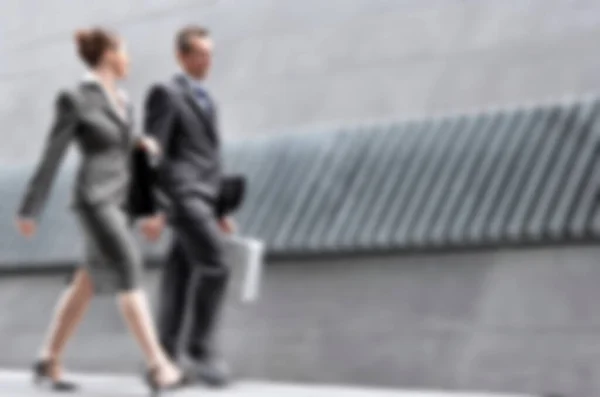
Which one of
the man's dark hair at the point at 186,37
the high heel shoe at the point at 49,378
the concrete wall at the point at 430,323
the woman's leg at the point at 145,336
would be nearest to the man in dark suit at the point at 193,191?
the man's dark hair at the point at 186,37

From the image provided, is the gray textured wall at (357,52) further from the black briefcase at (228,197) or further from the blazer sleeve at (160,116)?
the blazer sleeve at (160,116)

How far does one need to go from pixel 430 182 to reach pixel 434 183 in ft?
0.11

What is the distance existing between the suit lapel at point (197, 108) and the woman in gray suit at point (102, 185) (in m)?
0.26

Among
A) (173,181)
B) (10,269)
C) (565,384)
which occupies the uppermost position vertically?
(173,181)

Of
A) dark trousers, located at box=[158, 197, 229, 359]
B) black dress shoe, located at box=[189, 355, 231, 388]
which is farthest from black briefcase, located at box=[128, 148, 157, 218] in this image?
black dress shoe, located at box=[189, 355, 231, 388]

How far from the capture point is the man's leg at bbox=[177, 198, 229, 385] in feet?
16.7

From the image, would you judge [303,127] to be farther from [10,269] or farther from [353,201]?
[10,269]

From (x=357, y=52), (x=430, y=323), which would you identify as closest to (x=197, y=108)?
(x=430, y=323)

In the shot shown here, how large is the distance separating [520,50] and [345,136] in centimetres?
122

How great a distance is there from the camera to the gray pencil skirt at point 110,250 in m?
4.85

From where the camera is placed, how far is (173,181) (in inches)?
201

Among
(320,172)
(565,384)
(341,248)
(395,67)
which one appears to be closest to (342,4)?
(395,67)

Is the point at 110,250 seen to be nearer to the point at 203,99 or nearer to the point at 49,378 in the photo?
the point at 49,378

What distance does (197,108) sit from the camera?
525cm
